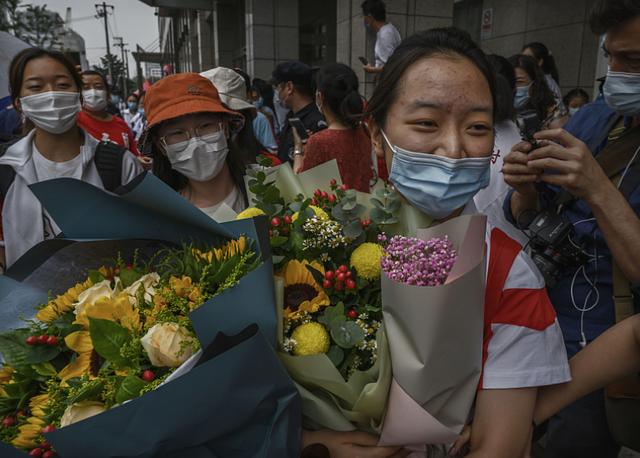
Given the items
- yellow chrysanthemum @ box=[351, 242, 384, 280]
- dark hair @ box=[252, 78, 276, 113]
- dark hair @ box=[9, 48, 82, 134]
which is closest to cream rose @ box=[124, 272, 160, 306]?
yellow chrysanthemum @ box=[351, 242, 384, 280]

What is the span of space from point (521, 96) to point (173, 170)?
3.19m

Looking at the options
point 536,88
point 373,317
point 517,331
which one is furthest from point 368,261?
point 536,88

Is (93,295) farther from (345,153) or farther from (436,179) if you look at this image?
(345,153)

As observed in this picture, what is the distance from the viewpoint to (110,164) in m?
2.94

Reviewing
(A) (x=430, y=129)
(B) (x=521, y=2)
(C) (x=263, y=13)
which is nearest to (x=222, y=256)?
(A) (x=430, y=129)

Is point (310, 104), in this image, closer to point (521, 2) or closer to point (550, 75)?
point (550, 75)

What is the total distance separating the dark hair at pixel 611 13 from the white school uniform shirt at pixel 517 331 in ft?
3.78

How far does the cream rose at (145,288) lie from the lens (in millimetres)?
1057

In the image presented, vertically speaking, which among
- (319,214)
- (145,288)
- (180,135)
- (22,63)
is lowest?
(145,288)

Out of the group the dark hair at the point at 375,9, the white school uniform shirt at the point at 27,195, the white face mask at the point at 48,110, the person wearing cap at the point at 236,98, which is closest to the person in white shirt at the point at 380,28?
the dark hair at the point at 375,9

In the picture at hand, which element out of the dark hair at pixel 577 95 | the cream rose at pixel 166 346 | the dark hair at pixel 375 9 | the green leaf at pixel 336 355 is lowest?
the green leaf at pixel 336 355

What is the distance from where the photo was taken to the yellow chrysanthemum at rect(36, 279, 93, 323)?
106cm

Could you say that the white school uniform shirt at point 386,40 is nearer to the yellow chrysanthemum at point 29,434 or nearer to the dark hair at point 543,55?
the dark hair at point 543,55

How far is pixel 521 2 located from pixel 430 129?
8679 mm
